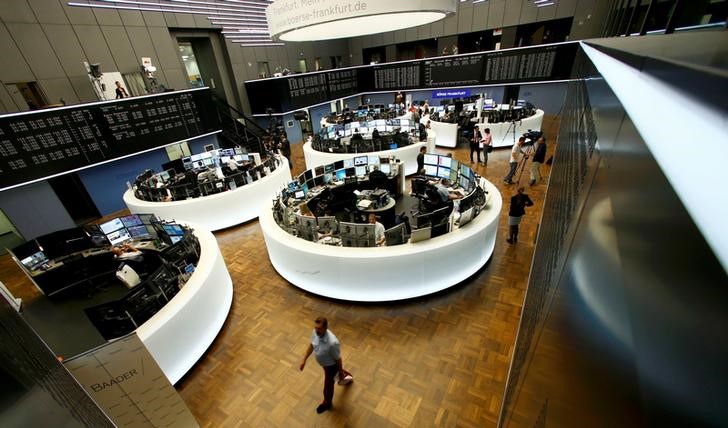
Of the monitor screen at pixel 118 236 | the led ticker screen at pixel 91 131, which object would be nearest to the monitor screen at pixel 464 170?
the monitor screen at pixel 118 236

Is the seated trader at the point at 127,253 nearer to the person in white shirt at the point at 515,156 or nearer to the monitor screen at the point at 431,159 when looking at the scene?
the monitor screen at the point at 431,159

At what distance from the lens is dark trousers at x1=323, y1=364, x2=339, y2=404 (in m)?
3.30

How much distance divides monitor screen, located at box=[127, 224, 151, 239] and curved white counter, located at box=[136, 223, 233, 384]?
2204 millimetres

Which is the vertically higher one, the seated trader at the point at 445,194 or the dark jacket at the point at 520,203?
the dark jacket at the point at 520,203

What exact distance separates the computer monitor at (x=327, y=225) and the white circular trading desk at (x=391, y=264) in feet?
0.94

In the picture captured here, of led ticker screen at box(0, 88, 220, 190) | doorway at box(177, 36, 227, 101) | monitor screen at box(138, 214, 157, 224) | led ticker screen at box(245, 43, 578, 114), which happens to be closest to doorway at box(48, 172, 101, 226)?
led ticker screen at box(0, 88, 220, 190)

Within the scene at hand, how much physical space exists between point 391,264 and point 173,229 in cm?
381

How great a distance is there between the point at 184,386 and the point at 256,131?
1173 cm

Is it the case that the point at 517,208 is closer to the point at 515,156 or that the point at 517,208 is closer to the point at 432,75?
the point at 515,156

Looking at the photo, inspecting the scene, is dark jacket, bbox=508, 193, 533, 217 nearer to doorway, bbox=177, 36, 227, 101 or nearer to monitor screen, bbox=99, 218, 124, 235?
monitor screen, bbox=99, 218, 124, 235

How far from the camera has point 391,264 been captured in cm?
455

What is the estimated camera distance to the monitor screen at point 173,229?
5.44m

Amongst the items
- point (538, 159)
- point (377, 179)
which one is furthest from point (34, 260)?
point (538, 159)

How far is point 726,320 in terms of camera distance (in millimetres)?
140
